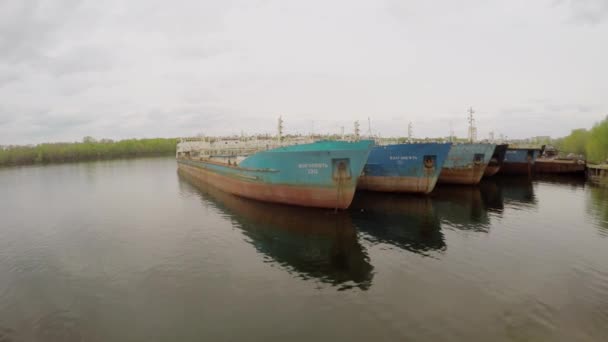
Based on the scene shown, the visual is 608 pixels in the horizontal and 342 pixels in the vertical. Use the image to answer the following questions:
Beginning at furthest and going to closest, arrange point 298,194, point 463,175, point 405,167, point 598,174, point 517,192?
point 598,174 → point 463,175 → point 517,192 → point 405,167 → point 298,194

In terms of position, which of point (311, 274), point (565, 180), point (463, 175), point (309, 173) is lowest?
point (311, 274)

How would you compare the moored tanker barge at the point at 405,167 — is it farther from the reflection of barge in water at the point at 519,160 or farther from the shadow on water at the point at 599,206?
the reflection of barge in water at the point at 519,160

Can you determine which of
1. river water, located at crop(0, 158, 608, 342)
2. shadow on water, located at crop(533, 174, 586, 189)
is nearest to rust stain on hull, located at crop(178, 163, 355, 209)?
river water, located at crop(0, 158, 608, 342)

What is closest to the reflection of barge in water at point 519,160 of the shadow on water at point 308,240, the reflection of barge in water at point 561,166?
the reflection of barge in water at point 561,166

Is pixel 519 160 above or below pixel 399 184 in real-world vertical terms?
above

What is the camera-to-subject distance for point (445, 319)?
8648 millimetres

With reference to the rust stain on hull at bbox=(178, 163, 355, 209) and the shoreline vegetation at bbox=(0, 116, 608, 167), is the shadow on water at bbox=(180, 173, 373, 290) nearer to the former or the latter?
the rust stain on hull at bbox=(178, 163, 355, 209)

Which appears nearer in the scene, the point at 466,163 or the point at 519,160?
the point at 466,163

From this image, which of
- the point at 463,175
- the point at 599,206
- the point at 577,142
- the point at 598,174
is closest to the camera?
the point at 599,206

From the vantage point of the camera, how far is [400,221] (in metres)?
19.3

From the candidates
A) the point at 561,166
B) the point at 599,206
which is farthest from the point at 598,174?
the point at 599,206

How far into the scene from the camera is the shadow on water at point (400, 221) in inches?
609

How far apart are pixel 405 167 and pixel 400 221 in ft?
27.5

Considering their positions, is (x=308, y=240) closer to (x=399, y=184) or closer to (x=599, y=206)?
(x=399, y=184)
